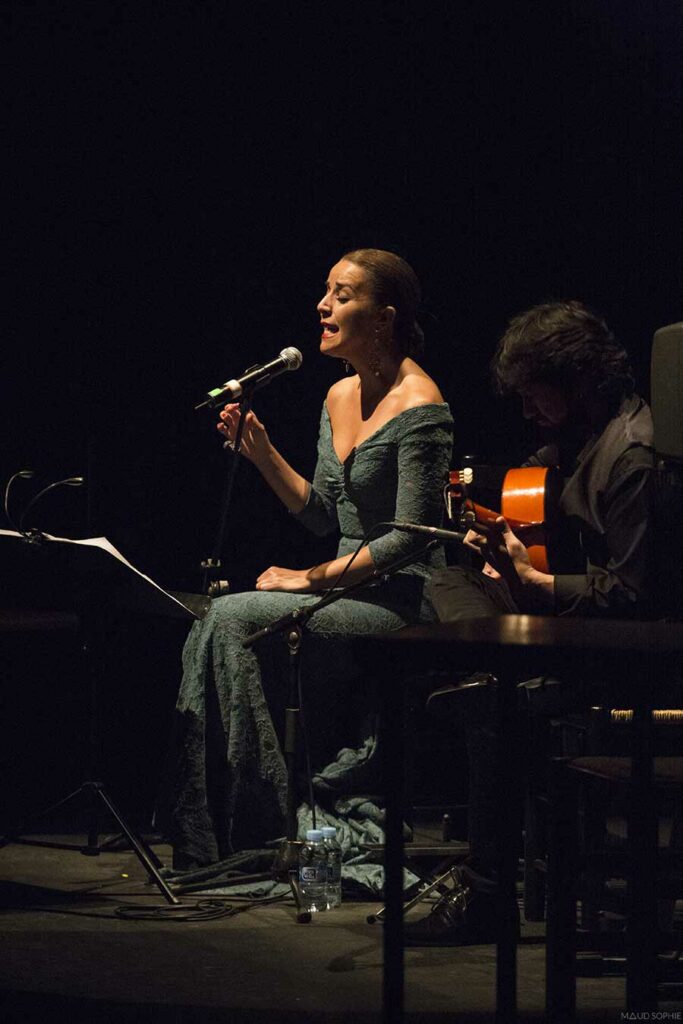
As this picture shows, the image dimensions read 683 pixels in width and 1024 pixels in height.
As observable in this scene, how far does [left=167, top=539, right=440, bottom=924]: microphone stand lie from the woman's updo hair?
764 mm

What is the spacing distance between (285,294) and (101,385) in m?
0.65

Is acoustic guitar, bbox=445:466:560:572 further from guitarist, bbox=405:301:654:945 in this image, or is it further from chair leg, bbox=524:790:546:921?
chair leg, bbox=524:790:546:921

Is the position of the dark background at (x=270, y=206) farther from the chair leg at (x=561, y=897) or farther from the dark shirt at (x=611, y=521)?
the chair leg at (x=561, y=897)

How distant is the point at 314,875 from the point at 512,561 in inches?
35.1

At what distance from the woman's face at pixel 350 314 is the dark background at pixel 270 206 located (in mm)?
501

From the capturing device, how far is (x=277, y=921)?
3383 millimetres

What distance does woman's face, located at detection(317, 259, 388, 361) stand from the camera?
4.14 meters

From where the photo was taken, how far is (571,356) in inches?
137

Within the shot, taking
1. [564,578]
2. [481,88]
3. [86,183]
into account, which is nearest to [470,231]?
[481,88]

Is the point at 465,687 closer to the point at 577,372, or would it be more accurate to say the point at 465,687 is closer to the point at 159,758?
the point at 577,372

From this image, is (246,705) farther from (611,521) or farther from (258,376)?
(611,521)

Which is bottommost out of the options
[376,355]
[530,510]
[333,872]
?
[333,872]

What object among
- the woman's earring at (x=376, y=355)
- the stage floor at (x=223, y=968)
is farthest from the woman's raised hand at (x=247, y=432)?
the stage floor at (x=223, y=968)

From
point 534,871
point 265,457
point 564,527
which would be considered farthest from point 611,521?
point 265,457
